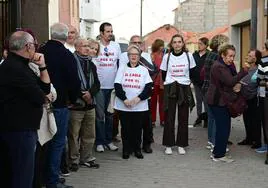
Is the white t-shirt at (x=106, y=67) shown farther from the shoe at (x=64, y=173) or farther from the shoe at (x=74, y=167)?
the shoe at (x=64, y=173)

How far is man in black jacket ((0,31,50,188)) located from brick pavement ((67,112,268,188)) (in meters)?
1.74

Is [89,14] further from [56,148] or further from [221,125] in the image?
[56,148]

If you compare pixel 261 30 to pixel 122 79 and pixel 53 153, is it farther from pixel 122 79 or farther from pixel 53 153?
pixel 53 153

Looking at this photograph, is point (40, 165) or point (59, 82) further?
point (59, 82)

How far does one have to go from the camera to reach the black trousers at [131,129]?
7.71 meters

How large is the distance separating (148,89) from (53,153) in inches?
91.2

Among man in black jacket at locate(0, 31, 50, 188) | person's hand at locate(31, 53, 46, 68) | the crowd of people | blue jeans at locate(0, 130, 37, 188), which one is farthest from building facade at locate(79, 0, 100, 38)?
blue jeans at locate(0, 130, 37, 188)

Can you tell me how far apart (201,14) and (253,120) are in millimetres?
54724

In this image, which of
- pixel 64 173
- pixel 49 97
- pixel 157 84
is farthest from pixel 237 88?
pixel 157 84

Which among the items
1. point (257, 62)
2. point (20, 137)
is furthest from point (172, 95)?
point (20, 137)

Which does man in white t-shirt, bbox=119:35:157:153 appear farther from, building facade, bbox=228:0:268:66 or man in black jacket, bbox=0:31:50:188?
building facade, bbox=228:0:268:66

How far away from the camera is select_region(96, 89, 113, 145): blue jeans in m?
7.83

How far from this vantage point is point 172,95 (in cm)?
802

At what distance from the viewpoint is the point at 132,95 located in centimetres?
766
